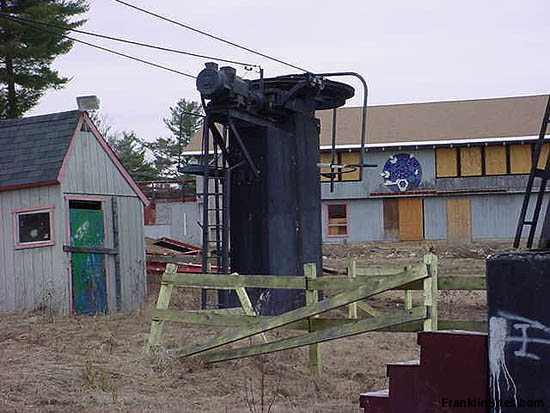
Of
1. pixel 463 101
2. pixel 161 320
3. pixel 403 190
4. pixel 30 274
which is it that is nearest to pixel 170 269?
pixel 161 320

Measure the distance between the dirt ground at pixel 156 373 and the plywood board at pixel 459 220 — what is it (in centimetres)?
2665

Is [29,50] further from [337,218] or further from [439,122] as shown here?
[439,122]

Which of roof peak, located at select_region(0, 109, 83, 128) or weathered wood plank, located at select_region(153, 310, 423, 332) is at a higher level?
roof peak, located at select_region(0, 109, 83, 128)

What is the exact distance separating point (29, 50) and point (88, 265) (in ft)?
66.5

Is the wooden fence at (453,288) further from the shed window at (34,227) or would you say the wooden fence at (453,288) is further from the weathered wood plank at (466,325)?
the shed window at (34,227)

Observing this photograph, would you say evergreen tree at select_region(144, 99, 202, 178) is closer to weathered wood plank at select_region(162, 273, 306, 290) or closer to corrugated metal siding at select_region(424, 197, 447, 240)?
corrugated metal siding at select_region(424, 197, 447, 240)

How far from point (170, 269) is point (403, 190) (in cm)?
3056

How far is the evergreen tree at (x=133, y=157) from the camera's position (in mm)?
69500

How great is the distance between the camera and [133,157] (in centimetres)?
7162

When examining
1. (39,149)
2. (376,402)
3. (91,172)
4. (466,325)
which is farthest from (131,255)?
(376,402)

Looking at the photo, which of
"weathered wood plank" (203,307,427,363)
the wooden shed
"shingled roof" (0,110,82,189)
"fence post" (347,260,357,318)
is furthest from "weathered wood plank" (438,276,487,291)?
"shingled roof" (0,110,82,189)

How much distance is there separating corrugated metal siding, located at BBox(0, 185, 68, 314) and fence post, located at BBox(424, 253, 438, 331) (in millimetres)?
9134

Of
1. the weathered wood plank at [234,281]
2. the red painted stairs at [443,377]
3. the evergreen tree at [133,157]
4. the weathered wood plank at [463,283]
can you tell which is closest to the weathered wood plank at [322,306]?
the weathered wood plank at [234,281]

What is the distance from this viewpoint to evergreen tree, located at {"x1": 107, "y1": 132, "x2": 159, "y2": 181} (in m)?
69.5
